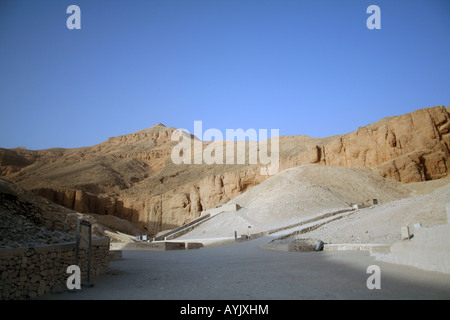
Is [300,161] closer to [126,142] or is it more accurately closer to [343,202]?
[343,202]

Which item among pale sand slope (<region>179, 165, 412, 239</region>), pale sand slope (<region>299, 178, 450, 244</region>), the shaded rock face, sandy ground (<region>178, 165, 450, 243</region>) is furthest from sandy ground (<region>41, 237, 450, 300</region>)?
the shaded rock face

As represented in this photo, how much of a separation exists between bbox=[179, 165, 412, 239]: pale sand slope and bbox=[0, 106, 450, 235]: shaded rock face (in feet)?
16.6

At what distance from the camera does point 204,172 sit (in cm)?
7238

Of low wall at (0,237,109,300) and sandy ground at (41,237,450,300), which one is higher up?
low wall at (0,237,109,300)

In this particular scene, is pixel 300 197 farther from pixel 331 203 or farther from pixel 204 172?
pixel 204 172

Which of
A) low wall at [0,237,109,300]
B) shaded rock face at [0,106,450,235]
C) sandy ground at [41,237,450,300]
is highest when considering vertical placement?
shaded rock face at [0,106,450,235]

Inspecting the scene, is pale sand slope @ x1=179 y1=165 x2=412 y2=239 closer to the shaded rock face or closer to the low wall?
the shaded rock face

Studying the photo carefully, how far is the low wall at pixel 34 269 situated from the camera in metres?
6.46

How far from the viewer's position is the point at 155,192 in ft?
212

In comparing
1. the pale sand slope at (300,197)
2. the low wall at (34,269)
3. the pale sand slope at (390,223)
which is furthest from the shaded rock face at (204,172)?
the low wall at (34,269)

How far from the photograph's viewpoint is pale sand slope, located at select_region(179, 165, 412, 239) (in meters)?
32.8

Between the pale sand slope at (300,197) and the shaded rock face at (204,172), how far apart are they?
507 centimetres
